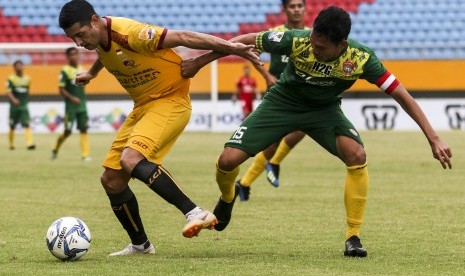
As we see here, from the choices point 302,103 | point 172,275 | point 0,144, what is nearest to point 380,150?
point 0,144

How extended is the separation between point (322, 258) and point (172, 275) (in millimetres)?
1372

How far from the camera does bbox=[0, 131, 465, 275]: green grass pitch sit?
738 cm

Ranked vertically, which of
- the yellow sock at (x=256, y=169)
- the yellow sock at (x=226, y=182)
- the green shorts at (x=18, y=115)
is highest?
the yellow sock at (x=226, y=182)

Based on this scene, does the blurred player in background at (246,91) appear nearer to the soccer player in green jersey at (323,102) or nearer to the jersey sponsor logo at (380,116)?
the jersey sponsor logo at (380,116)

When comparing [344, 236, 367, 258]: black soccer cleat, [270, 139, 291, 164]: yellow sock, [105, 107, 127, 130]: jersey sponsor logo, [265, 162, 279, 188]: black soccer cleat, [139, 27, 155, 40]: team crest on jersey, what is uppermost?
[139, 27, 155, 40]: team crest on jersey

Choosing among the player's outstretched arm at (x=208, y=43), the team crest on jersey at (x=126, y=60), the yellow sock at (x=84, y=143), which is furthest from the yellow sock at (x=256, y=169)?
the yellow sock at (x=84, y=143)

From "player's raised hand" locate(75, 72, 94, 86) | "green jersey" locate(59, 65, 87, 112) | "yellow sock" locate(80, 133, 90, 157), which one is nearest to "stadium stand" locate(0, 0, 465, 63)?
"green jersey" locate(59, 65, 87, 112)

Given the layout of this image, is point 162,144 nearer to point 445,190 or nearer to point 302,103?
point 302,103

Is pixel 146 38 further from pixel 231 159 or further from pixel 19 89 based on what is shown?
pixel 19 89

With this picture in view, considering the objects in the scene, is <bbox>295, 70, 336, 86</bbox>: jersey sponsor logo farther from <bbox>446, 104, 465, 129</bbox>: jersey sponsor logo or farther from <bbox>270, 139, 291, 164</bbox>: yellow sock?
<bbox>446, 104, 465, 129</bbox>: jersey sponsor logo

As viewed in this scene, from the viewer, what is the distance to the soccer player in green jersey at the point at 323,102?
24.2ft

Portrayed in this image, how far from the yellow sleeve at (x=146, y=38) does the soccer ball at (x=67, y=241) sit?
1.43m

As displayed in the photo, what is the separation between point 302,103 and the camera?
8156 mm

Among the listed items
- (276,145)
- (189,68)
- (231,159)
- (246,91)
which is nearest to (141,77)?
(189,68)
